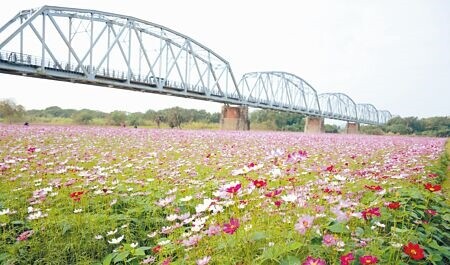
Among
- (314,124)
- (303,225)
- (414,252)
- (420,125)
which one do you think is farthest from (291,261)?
(420,125)

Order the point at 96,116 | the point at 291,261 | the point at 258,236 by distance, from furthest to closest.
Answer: the point at 96,116, the point at 258,236, the point at 291,261

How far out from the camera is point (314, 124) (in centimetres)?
7694

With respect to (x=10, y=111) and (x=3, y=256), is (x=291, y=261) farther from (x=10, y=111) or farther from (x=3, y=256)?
(x=10, y=111)

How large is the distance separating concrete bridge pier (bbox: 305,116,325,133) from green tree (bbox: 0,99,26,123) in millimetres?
54252

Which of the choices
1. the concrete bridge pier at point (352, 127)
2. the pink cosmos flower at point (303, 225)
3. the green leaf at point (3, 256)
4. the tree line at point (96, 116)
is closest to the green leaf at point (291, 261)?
the pink cosmos flower at point (303, 225)

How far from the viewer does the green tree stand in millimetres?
34188

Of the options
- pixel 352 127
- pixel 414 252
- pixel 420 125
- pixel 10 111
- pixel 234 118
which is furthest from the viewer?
pixel 352 127

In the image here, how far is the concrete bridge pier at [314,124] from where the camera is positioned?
238 ft

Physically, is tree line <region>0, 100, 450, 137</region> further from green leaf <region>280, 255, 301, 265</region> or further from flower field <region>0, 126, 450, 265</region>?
green leaf <region>280, 255, 301, 265</region>

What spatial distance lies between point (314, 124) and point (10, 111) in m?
60.6

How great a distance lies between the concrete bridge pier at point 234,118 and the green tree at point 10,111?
84.6 feet

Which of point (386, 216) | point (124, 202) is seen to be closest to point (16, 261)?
point (124, 202)

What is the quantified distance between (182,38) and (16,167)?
151ft

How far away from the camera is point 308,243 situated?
2066mm
